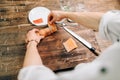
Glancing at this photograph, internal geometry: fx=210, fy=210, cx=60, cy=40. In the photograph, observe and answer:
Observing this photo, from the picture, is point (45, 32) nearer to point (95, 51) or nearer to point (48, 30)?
point (48, 30)

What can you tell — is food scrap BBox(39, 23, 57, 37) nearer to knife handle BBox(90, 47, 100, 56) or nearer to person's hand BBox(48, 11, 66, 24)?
person's hand BBox(48, 11, 66, 24)

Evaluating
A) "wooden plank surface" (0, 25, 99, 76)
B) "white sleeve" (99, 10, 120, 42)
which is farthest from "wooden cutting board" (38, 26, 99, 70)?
"white sleeve" (99, 10, 120, 42)

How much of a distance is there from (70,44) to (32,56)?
1.04 feet

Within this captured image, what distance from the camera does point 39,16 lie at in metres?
1.47

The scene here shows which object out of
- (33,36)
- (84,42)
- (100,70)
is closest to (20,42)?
(33,36)

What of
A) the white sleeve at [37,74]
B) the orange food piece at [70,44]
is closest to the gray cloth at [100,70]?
the white sleeve at [37,74]

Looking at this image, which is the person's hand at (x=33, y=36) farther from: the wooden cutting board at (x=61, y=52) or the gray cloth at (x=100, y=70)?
the gray cloth at (x=100, y=70)

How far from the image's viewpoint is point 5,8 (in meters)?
1.46

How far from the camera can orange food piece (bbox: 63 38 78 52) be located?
1293mm

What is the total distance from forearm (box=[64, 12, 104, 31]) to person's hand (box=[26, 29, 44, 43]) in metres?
0.24

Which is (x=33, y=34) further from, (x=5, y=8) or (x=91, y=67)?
(x=91, y=67)

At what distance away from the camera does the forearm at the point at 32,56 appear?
103 centimetres

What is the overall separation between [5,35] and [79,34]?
48 centimetres

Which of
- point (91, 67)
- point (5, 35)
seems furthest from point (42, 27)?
point (91, 67)
